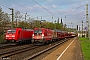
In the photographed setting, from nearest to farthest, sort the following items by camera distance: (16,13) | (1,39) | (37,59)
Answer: (37,59), (1,39), (16,13)

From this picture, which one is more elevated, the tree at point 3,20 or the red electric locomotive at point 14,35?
the tree at point 3,20

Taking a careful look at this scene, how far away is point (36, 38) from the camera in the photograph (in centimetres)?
3319

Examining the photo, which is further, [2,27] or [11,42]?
[2,27]

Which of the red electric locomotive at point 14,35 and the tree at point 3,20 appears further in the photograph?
the tree at point 3,20

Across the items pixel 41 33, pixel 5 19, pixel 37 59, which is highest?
pixel 5 19

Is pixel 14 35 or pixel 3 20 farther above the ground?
pixel 3 20

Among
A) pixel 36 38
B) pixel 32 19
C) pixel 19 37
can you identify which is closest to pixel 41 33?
pixel 36 38

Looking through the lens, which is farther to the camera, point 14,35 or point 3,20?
point 3,20

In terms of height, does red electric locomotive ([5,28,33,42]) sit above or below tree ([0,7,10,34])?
below

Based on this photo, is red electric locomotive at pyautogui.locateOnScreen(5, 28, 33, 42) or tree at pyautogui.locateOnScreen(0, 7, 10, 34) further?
tree at pyautogui.locateOnScreen(0, 7, 10, 34)

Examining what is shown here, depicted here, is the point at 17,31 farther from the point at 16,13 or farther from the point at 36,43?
the point at 16,13

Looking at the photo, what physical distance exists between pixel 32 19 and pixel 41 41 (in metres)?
39.3

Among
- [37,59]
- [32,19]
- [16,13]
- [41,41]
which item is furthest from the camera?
[32,19]

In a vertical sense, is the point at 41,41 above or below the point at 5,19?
below
